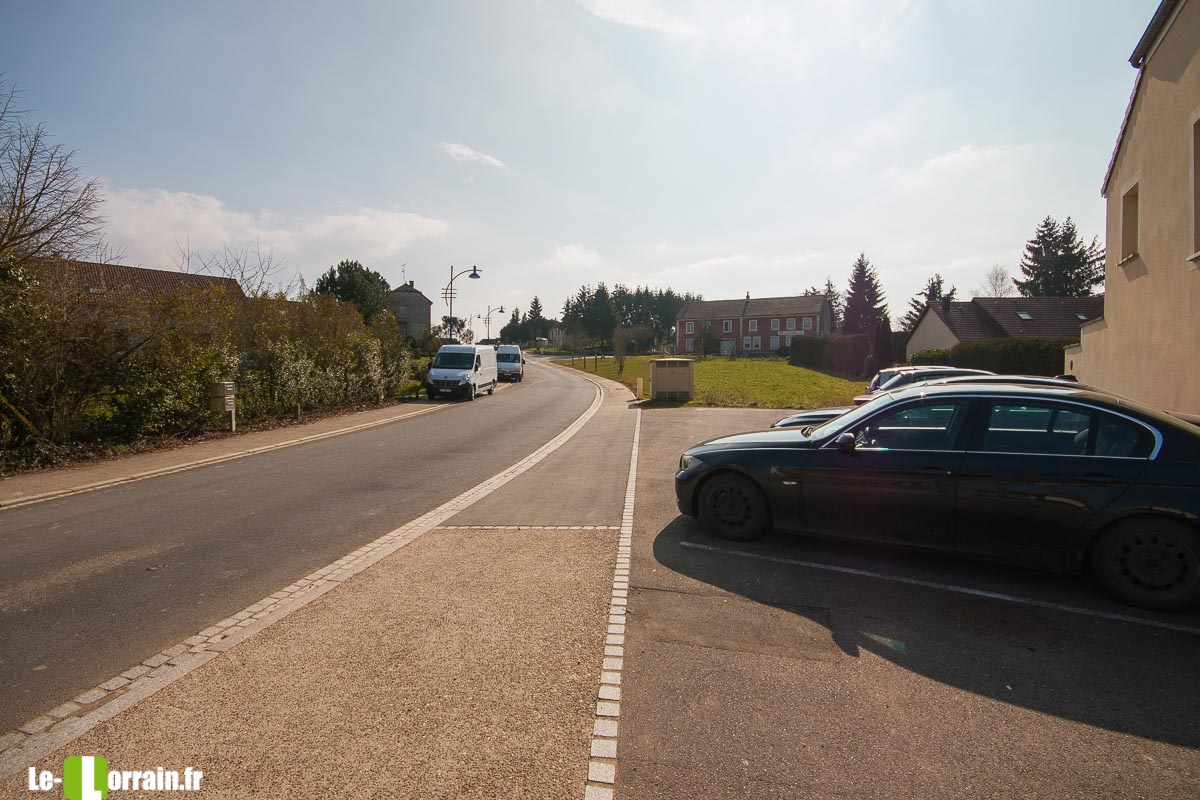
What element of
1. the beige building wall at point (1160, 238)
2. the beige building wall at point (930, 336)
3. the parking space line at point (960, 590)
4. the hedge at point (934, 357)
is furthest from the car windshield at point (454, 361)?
the beige building wall at point (930, 336)

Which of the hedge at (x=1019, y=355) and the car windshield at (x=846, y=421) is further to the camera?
the hedge at (x=1019, y=355)

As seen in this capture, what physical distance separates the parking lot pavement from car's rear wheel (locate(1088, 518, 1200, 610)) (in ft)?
0.43

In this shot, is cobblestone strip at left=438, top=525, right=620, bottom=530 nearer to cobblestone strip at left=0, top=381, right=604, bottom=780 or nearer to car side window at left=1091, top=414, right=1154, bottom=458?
cobblestone strip at left=0, top=381, right=604, bottom=780

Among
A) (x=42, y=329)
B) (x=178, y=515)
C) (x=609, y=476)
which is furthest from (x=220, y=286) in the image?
(x=609, y=476)

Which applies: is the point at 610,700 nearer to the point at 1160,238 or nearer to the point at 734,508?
the point at 734,508

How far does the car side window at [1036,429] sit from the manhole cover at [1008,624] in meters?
1.21

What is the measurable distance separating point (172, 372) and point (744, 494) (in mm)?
12617

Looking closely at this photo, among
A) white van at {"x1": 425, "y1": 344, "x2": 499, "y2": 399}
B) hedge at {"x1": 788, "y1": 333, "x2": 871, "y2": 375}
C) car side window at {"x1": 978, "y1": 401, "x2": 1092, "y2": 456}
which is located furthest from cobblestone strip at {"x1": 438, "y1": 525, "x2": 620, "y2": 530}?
hedge at {"x1": 788, "y1": 333, "x2": 871, "y2": 375}

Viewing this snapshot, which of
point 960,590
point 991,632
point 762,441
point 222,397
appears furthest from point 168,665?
point 222,397

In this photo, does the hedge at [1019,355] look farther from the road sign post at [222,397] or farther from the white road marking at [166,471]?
the road sign post at [222,397]

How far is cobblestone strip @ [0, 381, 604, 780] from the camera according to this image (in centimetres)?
286

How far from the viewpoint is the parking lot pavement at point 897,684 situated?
2.62 metres

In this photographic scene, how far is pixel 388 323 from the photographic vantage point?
25797 mm

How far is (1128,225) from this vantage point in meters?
13.3
